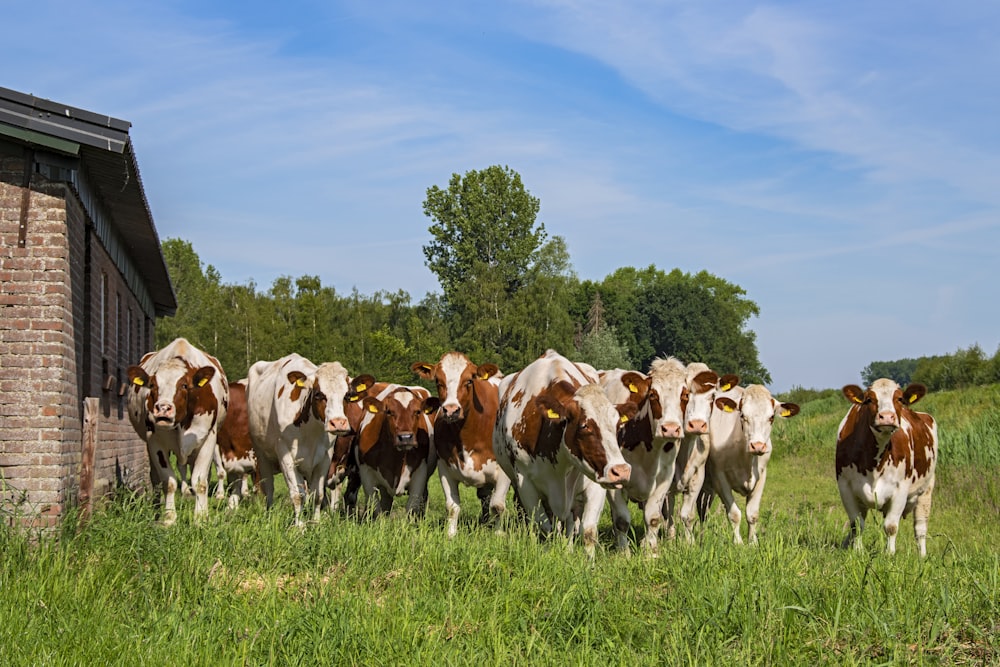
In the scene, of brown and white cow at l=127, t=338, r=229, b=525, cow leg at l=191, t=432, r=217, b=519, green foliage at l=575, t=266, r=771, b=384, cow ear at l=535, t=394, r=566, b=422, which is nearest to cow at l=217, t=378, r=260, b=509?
brown and white cow at l=127, t=338, r=229, b=525

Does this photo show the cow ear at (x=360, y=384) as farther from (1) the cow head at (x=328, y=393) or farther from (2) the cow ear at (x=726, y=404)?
(2) the cow ear at (x=726, y=404)

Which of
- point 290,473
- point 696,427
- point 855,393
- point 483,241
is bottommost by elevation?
point 290,473

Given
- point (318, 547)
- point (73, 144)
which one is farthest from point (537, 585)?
point (73, 144)

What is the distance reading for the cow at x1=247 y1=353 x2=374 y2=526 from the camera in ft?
42.5

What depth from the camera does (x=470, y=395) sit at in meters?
12.6

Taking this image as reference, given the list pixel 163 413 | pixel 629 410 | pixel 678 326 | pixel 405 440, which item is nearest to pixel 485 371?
pixel 405 440

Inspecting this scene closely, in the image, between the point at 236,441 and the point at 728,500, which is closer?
the point at 728,500

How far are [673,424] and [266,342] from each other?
37.8 metres

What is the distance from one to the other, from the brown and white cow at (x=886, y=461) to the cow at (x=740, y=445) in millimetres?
930

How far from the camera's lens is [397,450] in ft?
43.0

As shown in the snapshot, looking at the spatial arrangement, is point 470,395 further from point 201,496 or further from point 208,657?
point 208,657

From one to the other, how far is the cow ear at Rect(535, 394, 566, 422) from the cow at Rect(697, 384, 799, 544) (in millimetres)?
2822

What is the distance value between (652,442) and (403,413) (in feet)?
10.7

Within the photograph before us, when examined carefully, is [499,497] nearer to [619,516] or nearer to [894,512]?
[619,516]
